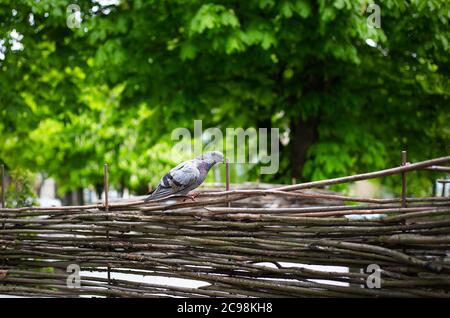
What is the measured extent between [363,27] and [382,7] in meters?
0.86

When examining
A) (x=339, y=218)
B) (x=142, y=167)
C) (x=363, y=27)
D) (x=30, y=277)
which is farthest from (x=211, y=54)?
(x=142, y=167)

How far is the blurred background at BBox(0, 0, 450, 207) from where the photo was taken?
7.79 m

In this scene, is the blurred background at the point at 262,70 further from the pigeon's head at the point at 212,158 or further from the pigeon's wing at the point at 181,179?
the pigeon's head at the point at 212,158

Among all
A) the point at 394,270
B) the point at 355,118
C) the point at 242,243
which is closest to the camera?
the point at 394,270

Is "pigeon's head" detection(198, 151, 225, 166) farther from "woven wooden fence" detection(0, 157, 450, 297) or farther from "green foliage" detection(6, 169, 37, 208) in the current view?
"green foliage" detection(6, 169, 37, 208)

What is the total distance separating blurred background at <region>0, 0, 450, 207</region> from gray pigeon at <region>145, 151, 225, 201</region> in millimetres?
3276

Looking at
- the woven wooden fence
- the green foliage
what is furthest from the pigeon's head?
the green foliage

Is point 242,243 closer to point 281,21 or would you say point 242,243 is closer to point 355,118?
point 281,21

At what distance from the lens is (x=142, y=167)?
1549 cm

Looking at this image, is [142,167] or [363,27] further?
[142,167]

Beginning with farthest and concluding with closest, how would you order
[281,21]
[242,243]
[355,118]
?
[355,118] < [281,21] < [242,243]

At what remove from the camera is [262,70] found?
380 inches

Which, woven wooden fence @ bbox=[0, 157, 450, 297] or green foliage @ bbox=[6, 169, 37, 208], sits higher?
green foliage @ bbox=[6, 169, 37, 208]

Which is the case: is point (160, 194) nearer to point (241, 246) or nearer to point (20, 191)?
point (241, 246)
